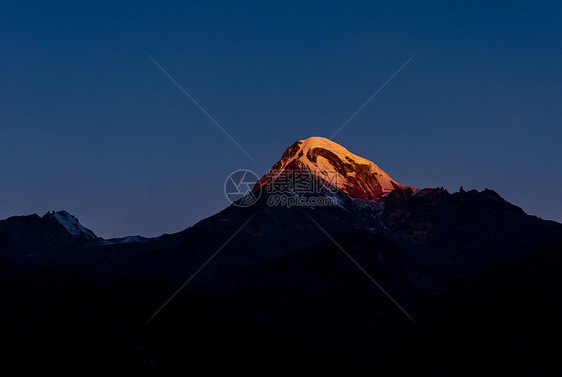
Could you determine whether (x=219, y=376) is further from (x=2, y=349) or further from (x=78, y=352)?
(x=2, y=349)

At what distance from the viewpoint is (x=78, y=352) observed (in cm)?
19750

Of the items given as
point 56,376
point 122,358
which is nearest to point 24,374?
point 56,376

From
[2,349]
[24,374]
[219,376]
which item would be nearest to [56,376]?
[24,374]

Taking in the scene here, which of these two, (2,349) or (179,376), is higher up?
(179,376)

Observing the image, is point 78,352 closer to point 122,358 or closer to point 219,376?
point 122,358

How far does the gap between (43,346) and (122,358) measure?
21075 millimetres

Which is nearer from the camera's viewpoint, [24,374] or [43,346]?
[24,374]

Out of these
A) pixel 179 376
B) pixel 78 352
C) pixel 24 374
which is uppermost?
pixel 179 376

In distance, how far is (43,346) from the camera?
198625 millimetres

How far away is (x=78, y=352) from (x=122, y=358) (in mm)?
11603

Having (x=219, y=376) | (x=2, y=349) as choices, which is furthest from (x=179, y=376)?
(x=2, y=349)

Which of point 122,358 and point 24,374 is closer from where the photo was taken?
point 24,374

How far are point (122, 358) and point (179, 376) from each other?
15443mm

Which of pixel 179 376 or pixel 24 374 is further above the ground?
pixel 179 376
